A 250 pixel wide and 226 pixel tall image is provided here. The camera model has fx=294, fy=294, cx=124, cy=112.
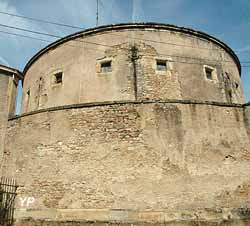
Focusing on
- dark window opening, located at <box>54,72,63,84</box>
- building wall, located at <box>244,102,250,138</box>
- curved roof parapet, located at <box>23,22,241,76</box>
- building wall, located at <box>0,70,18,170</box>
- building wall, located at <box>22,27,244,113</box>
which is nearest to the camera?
building wall, located at <box>244,102,250,138</box>

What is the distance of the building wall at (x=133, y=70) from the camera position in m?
13.4

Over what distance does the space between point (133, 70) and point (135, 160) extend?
5.32m

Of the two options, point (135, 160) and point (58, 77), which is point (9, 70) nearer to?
point (58, 77)

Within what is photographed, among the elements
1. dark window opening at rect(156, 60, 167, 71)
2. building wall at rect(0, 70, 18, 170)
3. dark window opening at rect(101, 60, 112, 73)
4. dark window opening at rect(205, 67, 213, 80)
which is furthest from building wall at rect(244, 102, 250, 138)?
building wall at rect(0, 70, 18, 170)

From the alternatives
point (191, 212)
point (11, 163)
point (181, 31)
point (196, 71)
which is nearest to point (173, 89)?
point (196, 71)

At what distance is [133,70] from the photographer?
Answer: 537 inches

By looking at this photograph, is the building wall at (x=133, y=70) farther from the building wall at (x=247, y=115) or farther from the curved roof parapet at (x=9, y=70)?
the building wall at (x=247, y=115)

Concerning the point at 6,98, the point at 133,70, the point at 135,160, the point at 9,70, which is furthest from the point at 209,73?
the point at 6,98

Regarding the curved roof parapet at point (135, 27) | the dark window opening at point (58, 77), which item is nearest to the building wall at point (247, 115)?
the curved roof parapet at point (135, 27)

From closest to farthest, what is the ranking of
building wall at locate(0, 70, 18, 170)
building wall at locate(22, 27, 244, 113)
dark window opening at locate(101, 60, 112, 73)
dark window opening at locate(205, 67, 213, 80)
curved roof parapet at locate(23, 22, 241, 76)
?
1. building wall at locate(0, 70, 18, 170)
2. building wall at locate(22, 27, 244, 113)
3. dark window opening at locate(101, 60, 112, 73)
4. curved roof parapet at locate(23, 22, 241, 76)
5. dark window opening at locate(205, 67, 213, 80)

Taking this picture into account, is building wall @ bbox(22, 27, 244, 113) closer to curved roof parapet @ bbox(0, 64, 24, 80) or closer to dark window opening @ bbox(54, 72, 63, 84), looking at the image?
dark window opening @ bbox(54, 72, 63, 84)

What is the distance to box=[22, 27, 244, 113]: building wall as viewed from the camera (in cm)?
1338

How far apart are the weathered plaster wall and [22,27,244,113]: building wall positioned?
119 inches

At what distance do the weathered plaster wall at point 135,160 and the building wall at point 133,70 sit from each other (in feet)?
9.96
